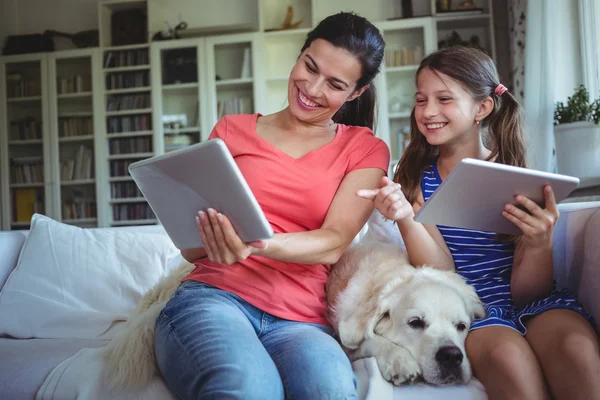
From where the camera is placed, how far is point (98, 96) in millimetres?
5141

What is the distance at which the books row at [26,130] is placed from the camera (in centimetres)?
526

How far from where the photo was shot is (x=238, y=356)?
1.01 meters

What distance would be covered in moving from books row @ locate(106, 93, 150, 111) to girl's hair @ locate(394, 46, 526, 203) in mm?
3964

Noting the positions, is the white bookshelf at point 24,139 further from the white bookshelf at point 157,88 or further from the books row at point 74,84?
the books row at point 74,84

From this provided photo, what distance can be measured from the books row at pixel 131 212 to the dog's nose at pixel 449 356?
4.38 meters

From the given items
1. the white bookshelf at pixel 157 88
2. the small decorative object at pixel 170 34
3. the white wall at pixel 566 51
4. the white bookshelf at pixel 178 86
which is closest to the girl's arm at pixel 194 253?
the white wall at pixel 566 51

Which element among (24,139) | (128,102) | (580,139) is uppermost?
→ (128,102)

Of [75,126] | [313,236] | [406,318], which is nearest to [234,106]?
[75,126]

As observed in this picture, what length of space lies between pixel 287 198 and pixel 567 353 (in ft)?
2.26

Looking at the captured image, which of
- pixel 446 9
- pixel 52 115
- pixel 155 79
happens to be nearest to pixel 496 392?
pixel 446 9

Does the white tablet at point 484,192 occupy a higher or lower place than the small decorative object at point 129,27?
lower

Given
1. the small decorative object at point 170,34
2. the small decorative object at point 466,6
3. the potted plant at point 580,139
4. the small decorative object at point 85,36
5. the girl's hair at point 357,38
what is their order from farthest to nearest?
1. the small decorative object at point 85,36
2. the small decorative object at point 170,34
3. the small decorative object at point 466,6
4. the potted plant at point 580,139
5. the girl's hair at point 357,38

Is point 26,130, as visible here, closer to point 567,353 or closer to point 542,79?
point 542,79

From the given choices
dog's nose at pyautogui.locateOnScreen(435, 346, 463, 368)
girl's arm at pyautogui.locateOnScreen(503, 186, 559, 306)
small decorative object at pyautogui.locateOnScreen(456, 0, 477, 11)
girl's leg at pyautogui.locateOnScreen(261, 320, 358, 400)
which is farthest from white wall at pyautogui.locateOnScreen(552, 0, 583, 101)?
girl's leg at pyautogui.locateOnScreen(261, 320, 358, 400)
